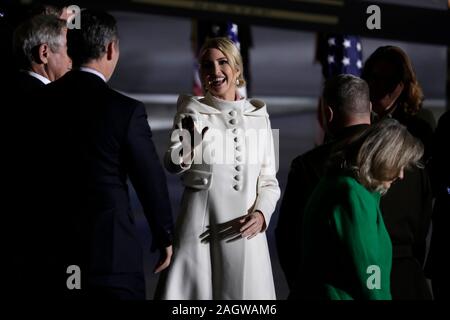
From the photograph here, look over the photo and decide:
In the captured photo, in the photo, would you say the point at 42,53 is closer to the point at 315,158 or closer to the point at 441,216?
the point at 315,158

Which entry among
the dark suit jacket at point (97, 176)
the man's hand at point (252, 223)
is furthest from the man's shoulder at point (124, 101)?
the man's hand at point (252, 223)

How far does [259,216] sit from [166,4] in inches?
→ 68.9

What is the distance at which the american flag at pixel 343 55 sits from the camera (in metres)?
6.10

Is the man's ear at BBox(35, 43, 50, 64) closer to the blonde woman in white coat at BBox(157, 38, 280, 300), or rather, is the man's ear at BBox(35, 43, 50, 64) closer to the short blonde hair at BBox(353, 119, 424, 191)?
the blonde woman in white coat at BBox(157, 38, 280, 300)

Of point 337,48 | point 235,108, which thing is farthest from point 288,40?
point 235,108

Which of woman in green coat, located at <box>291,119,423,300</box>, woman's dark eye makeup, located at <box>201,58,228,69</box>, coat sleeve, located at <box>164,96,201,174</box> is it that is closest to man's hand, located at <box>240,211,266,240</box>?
coat sleeve, located at <box>164,96,201,174</box>

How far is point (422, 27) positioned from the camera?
17.0 ft

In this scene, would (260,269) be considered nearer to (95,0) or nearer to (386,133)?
(386,133)

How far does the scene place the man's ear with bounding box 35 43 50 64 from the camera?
3836mm

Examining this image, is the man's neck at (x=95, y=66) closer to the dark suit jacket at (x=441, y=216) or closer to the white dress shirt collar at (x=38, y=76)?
the white dress shirt collar at (x=38, y=76)

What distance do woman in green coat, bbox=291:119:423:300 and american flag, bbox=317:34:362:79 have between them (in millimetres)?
3151

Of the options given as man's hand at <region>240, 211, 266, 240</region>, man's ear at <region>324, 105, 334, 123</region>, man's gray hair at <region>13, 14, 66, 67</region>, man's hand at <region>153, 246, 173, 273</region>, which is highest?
man's gray hair at <region>13, 14, 66, 67</region>

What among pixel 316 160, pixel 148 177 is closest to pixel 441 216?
pixel 316 160

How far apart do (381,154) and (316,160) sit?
0.65 metres
